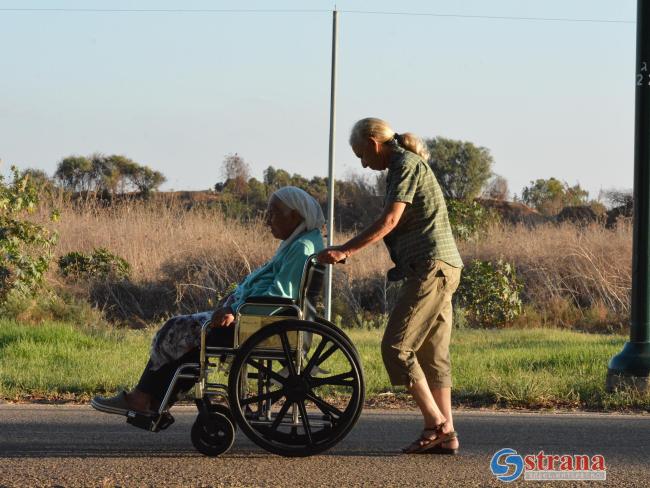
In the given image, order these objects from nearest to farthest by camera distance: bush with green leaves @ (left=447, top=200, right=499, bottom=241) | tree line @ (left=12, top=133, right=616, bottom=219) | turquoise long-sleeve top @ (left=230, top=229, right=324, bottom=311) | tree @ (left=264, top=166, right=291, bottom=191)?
turquoise long-sleeve top @ (left=230, top=229, right=324, bottom=311) < bush with green leaves @ (left=447, top=200, right=499, bottom=241) < tree line @ (left=12, top=133, right=616, bottom=219) < tree @ (left=264, top=166, right=291, bottom=191)

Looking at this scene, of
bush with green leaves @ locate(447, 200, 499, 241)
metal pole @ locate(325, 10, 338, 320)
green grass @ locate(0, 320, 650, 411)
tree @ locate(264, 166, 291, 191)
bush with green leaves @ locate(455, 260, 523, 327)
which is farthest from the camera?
tree @ locate(264, 166, 291, 191)

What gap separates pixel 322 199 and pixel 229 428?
103 feet

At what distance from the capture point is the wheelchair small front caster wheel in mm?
5758

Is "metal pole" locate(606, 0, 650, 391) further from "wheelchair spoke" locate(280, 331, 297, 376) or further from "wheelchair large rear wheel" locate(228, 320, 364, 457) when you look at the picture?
"wheelchair spoke" locate(280, 331, 297, 376)

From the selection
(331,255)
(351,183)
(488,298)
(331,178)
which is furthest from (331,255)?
(351,183)

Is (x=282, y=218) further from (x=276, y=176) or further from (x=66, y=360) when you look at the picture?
(x=276, y=176)

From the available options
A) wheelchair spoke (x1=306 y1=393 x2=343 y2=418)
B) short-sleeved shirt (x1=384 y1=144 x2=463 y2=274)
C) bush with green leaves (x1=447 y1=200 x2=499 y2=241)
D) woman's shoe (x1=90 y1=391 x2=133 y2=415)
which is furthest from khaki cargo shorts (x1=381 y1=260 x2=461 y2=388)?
bush with green leaves (x1=447 y1=200 x2=499 y2=241)

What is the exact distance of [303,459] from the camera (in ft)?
19.1

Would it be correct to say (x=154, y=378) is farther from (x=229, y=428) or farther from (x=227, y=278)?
(x=227, y=278)

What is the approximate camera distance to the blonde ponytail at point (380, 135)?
5980 millimetres

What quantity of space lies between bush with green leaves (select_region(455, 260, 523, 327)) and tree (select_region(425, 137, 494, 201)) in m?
26.1

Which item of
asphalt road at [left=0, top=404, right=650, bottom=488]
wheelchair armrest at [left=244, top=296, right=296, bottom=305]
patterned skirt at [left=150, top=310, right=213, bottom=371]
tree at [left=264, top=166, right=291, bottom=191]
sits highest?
tree at [left=264, top=166, right=291, bottom=191]

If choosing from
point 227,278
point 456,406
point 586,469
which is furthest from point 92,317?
point 586,469

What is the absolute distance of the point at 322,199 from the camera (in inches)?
1464
